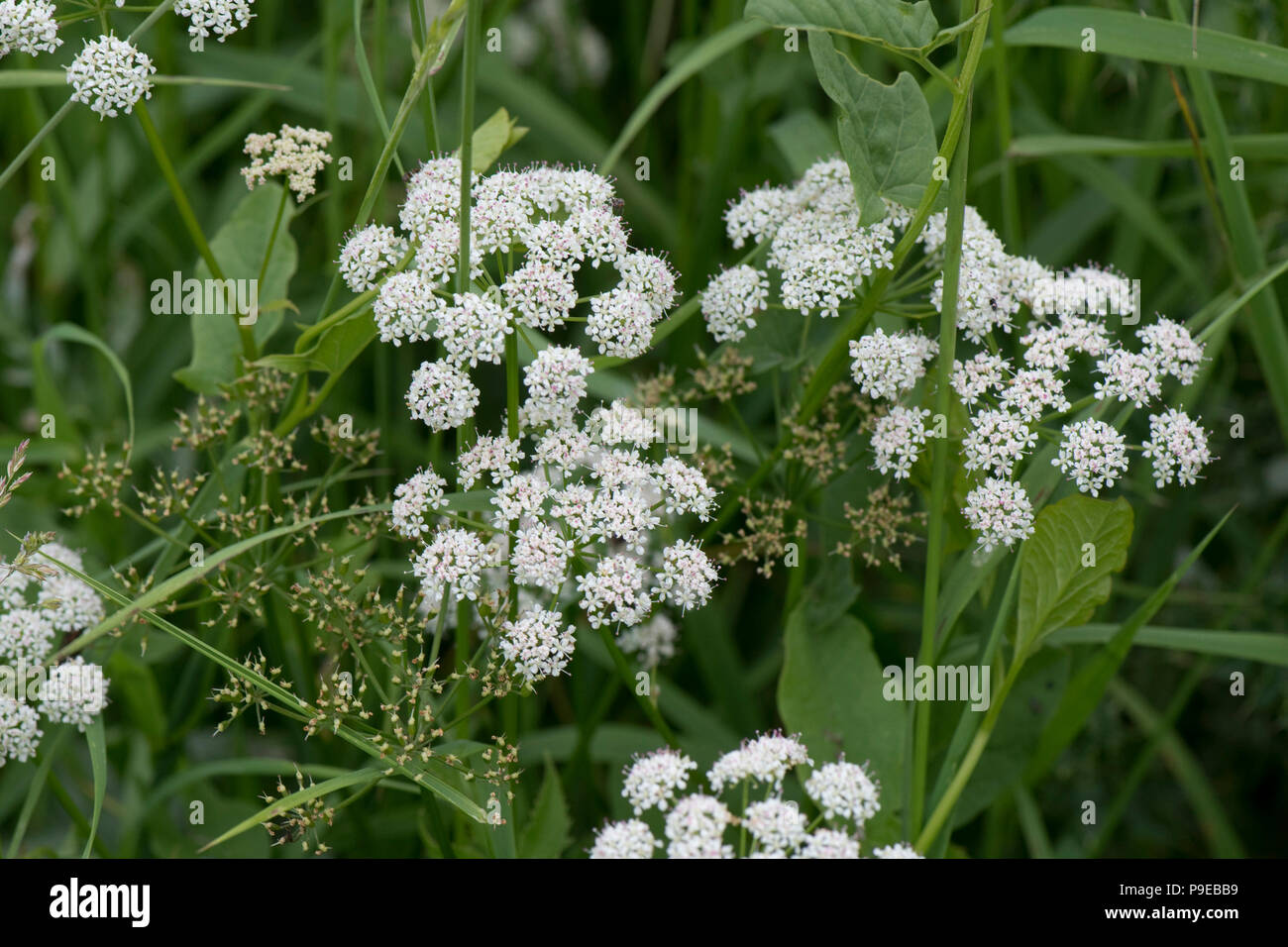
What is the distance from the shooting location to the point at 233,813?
2752 millimetres

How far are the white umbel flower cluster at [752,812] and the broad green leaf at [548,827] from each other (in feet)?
1.29

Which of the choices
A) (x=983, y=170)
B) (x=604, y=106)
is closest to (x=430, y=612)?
(x=983, y=170)

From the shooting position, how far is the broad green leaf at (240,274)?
249 cm

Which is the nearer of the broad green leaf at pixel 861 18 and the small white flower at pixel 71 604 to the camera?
the broad green leaf at pixel 861 18

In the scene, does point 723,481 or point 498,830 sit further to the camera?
point 723,481

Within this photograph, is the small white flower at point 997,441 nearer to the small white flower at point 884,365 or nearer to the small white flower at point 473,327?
the small white flower at point 884,365

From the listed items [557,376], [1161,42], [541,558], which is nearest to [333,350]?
[557,376]

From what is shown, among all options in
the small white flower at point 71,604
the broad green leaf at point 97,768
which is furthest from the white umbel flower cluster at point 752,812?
the small white flower at point 71,604

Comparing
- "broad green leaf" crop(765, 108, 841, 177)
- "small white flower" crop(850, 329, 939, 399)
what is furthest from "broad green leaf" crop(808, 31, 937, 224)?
"broad green leaf" crop(765, 108, 841, 177)

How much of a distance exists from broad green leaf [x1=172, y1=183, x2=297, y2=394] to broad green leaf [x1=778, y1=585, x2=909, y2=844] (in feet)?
4.32

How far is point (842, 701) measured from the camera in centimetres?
232

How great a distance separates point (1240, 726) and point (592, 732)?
6.00ft

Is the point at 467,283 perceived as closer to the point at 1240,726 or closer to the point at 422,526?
the point at 422,526

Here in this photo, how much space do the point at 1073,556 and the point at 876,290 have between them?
595 millimetres
